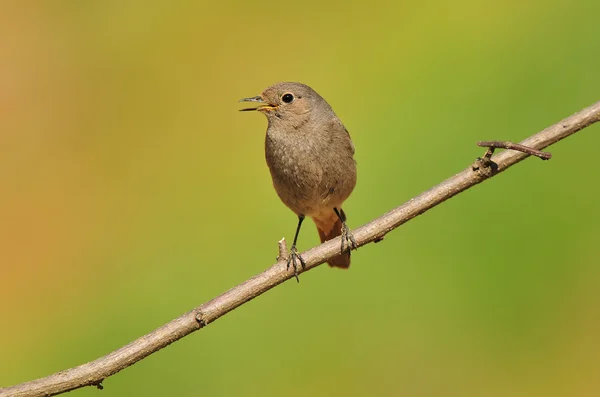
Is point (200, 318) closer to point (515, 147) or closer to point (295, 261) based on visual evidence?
point (295, 261)

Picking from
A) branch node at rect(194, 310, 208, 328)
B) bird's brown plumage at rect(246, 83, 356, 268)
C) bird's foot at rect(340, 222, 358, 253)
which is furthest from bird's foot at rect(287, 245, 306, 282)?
bird's brown plumage at rect(246, 83, 356, 268)

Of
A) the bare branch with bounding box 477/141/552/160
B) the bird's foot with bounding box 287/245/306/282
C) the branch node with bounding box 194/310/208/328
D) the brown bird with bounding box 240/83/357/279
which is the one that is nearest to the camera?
the bare branch with bounding box 477/141/552/160

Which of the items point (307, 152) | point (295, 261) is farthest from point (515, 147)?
point (307, 152)

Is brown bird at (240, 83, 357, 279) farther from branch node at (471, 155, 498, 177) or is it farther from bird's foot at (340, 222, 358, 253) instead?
branch node at (471, 155, 498, 177)

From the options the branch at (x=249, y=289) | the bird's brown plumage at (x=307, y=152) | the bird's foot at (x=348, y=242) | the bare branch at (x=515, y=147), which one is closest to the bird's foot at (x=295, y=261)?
the branch at (x=249, y=289)

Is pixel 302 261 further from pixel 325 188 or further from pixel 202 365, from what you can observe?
pixel 202 365

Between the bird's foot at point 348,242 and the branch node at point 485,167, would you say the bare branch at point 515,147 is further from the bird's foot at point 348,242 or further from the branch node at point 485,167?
the bird's foot at point 348,242

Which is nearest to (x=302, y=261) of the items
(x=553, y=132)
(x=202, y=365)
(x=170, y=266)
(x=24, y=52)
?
(x=553, y=132)
